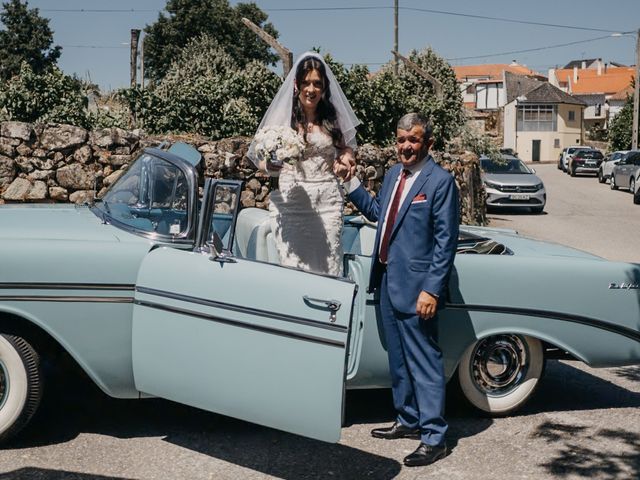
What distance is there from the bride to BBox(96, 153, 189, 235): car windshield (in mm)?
506

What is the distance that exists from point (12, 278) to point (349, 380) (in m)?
1.90

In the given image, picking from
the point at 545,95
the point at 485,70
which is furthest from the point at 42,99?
the point at 485,70

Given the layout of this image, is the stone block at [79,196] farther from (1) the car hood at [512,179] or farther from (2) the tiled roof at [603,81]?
(2) the tiled roof at [603,81]

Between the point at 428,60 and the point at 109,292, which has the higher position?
the point at 428,60

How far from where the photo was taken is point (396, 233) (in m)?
4.59

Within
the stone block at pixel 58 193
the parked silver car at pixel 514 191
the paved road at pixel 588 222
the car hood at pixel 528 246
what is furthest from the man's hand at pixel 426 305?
the parked silver car at pixel 514 191

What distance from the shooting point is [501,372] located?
5242 mm

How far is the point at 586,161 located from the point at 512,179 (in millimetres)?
22210

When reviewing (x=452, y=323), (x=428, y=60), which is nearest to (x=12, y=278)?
(x=452, y=323)

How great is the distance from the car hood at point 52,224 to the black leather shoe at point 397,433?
1.87 m

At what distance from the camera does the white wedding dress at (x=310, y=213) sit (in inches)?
197

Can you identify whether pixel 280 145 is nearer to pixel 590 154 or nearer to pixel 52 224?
pixel 52 224

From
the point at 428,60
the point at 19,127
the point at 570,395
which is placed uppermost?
the point at 428,60

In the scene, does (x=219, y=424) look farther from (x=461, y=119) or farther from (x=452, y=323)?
(x=461, y=119)
